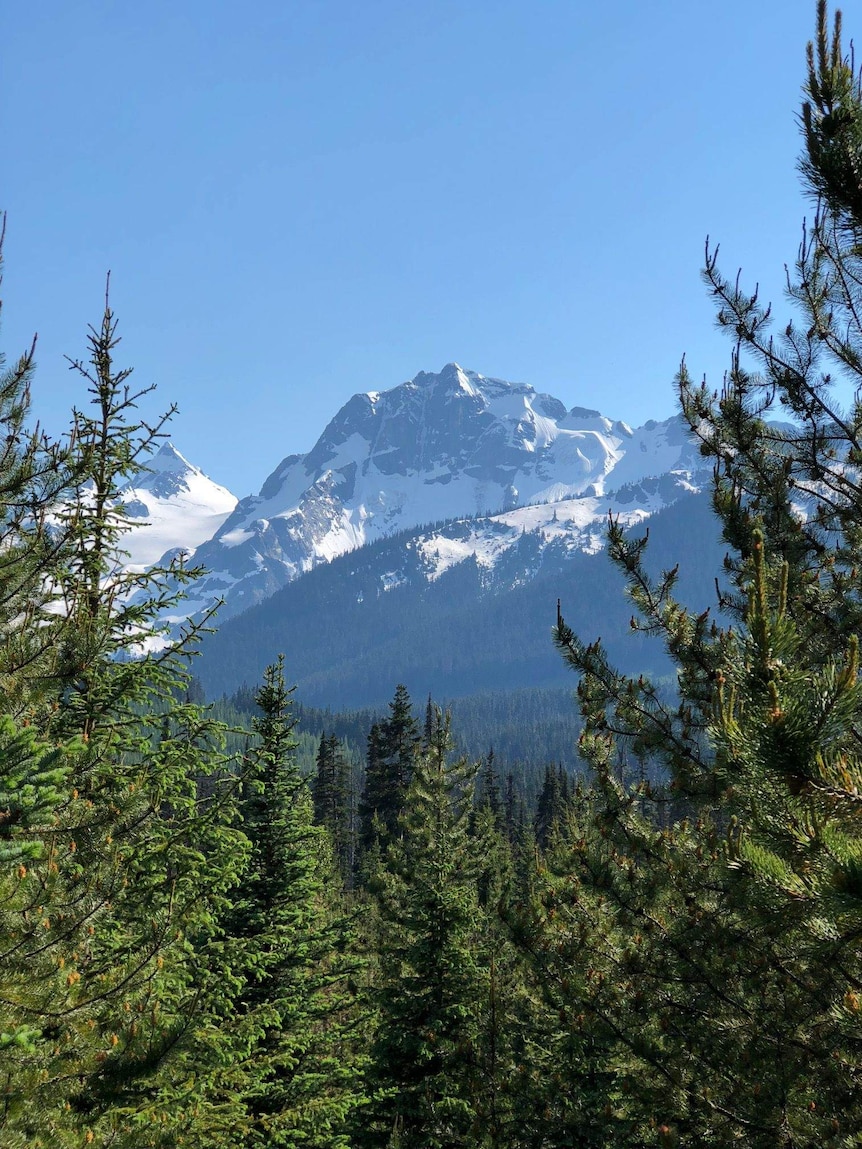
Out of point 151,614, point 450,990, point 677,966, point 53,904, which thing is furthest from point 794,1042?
point 450,990

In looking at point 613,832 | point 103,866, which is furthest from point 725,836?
point 103,866

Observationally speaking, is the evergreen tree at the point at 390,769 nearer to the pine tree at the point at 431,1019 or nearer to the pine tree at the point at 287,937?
the pine tree at the point at 431,1019

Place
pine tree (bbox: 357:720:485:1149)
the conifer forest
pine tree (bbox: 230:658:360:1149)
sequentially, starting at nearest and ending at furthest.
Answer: the conifer forest
pine tree (bbox: 230:658:360:1149)
pine tree (bbox: 357:720:485:1149)

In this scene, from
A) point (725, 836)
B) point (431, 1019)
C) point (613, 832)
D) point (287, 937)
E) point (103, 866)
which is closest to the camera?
point (103, 866)

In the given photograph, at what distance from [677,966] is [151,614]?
5717 mm

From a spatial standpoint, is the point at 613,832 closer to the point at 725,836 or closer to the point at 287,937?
the point at 725,836

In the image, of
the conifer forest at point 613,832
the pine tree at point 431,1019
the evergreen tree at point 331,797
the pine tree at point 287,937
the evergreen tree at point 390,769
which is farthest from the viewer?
the evergreen tree at point 331,797

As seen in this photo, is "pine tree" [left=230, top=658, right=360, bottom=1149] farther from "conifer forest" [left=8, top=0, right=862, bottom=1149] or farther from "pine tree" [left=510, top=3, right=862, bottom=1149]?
"pine tree" [left=510, top=3, right=862, bottom=1149]

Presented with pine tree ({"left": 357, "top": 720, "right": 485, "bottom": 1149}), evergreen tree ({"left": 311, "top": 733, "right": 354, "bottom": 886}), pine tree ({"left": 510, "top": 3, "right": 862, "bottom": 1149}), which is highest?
pine tree ({"left": 510, "top": 3, "right": 862, "bottom": 1149})

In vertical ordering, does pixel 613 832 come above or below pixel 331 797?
above

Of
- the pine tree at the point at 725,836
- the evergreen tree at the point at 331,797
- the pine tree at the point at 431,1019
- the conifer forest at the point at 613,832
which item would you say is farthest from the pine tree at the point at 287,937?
the evergreen tree at the point at 331,797

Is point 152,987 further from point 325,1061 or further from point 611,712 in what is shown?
point 325,1061

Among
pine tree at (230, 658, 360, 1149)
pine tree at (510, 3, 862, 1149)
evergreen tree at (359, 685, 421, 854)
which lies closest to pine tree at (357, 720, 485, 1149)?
pine tree at (230, 658, 360, 1149)

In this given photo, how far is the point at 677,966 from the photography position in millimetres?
6488
